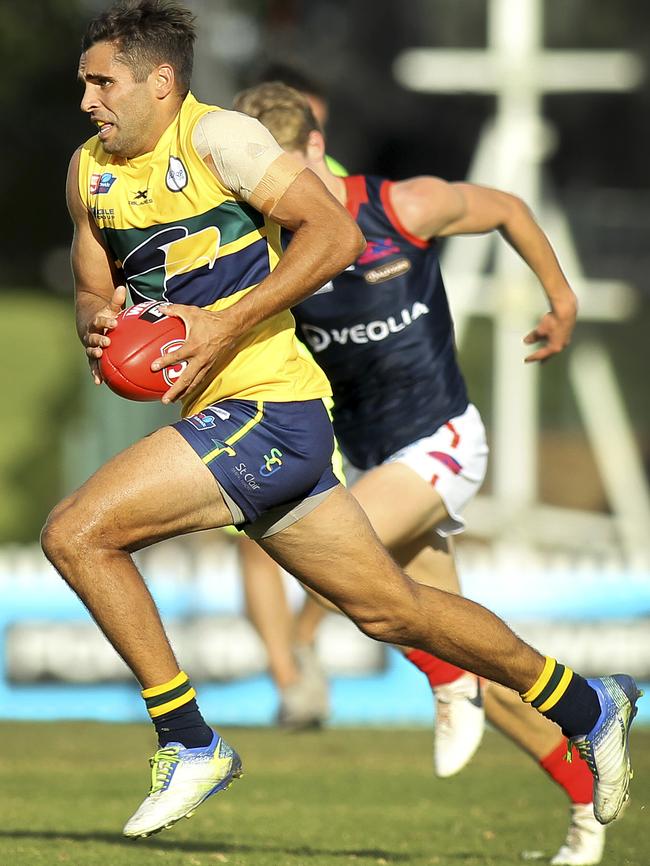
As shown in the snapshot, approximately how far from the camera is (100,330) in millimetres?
4695

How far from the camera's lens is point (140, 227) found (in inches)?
184

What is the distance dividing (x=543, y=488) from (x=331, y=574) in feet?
59.1

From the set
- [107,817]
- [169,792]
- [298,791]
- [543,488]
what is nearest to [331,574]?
[169,792]

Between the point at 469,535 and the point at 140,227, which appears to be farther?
the point at 469,535

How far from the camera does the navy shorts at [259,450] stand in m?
4.55

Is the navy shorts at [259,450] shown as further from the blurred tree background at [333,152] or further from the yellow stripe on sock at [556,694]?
the blurred tree background at [333,152]

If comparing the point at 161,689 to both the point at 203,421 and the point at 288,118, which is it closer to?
the point at 203,421

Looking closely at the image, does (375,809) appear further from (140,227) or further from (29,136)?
(29,136)

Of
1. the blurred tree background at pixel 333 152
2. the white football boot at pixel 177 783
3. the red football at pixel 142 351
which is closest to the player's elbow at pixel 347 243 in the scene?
the red football at pixel 142 351

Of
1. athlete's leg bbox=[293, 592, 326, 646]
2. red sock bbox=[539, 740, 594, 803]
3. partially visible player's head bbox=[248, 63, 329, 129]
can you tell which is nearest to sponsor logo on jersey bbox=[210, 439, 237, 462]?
red sock bbox=[539, 740, 594, 803]

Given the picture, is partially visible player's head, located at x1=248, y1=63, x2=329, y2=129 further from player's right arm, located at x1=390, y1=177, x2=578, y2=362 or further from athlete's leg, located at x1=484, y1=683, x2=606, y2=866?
athlete's leg, located at x1=484, y1=683, x2=606, y2=866

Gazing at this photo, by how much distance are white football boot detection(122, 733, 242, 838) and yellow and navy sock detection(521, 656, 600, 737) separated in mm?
1060

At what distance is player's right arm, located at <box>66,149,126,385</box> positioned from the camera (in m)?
4.77

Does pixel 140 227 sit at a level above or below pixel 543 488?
above
